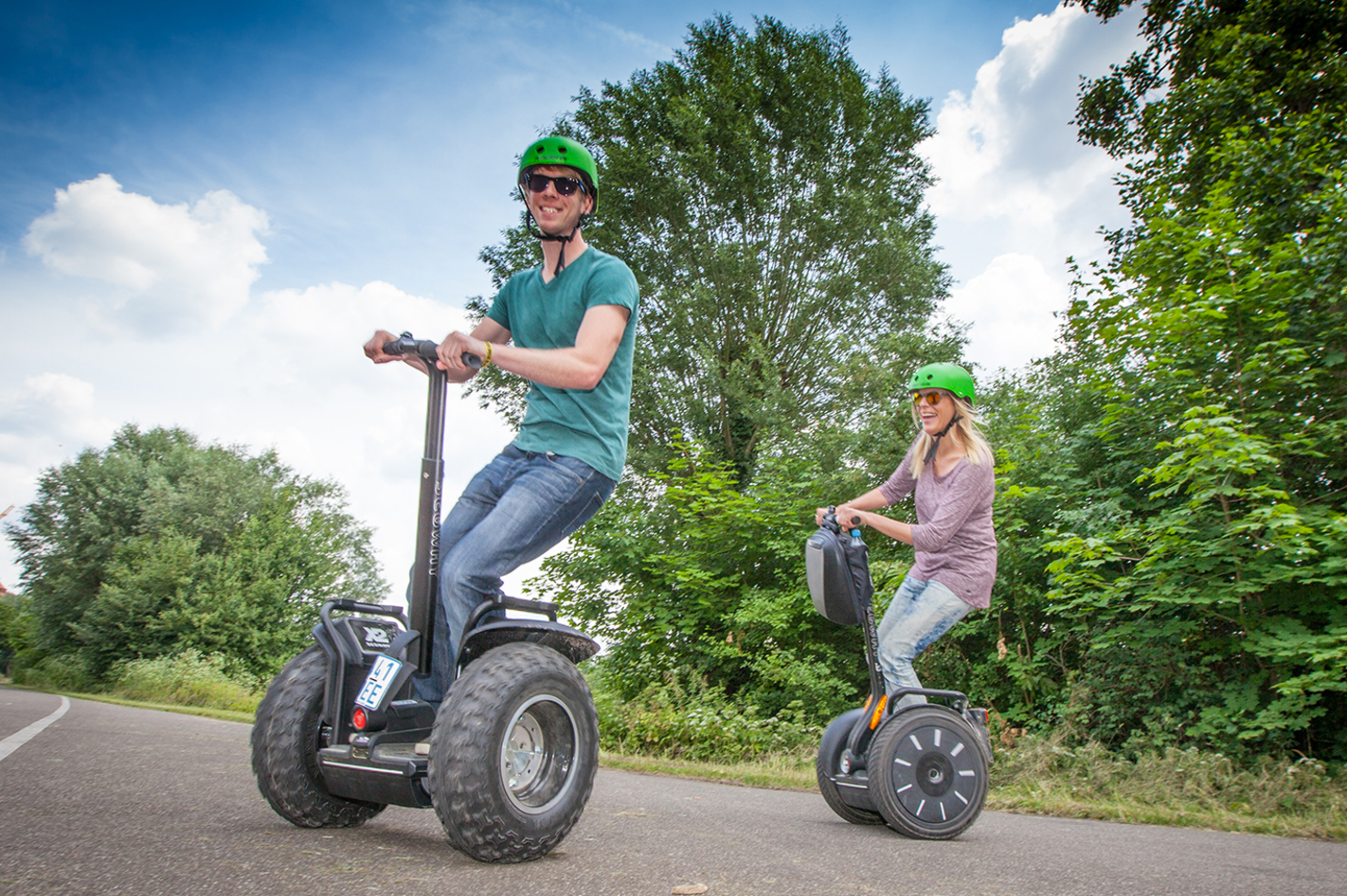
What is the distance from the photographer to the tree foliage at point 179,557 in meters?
26.5

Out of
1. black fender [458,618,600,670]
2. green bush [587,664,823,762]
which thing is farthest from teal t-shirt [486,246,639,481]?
green bush [587,664,823,762]

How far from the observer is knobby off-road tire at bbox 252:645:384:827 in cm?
243

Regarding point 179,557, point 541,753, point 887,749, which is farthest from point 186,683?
point 541,753

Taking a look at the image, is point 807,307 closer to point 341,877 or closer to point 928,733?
point 928,733

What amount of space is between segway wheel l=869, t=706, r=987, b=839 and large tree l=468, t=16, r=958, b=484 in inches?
533

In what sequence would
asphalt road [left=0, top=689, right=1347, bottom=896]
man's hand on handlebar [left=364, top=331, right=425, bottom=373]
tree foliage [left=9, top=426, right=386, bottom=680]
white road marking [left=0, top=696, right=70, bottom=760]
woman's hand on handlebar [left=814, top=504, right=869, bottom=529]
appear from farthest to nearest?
tree foliage [left=9, top=426, right=386, bottom=680]
white road marking [left=0, top=696, right=70, bottom=760]
woman's hand on handlebar [left=814, top=504, right=869, bottom=529]
man's hand on handlebar [left=364, top=331, right=425, bottom=373]
asphalt road [left=0, top=689, right=1347, bottom=896]

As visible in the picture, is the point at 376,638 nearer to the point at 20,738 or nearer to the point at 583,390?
the point at 583,390

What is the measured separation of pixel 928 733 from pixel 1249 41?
12.0 metres

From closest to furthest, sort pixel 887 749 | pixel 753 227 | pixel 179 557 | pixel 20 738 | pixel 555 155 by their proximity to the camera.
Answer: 1. pixel 555 155
2. pixel 887 749
3. pixel 20 738
4. pixel 753 227
5. pixel 179 557

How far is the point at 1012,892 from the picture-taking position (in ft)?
7.41

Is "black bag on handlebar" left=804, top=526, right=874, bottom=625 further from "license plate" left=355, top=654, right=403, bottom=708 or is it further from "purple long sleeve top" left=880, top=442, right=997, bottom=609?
"license plate" left=355, top=654, right=403, bottom=708

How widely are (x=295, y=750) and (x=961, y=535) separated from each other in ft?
9.23

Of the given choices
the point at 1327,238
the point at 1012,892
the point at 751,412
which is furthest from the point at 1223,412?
the point at 751,412

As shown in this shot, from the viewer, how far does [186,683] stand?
2003 centimetres
